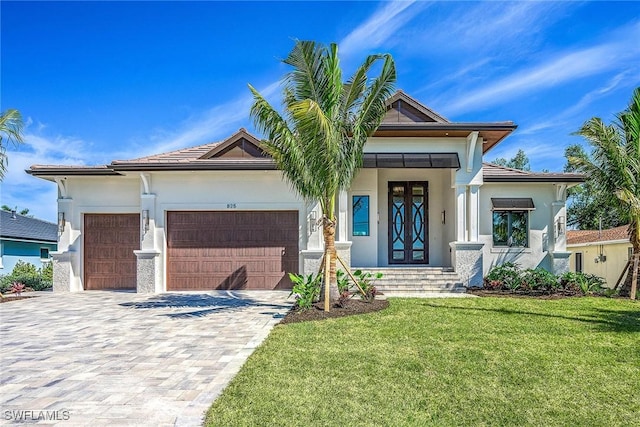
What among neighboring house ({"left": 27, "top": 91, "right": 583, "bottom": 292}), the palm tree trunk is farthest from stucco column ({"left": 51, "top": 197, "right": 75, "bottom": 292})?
the palm tree trunk

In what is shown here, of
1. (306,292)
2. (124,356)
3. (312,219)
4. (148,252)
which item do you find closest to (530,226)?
(312,219)

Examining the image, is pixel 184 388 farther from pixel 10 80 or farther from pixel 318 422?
pixel 10 80

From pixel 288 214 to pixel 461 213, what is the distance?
5.11 m

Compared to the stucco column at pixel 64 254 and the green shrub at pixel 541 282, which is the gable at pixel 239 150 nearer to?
the stucco column at pixel 64 254

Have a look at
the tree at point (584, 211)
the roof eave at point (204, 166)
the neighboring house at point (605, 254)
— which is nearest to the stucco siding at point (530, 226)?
the neighboring house at point (605, 254)

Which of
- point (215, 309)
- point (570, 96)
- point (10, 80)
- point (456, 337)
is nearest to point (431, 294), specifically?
point (456, 337)

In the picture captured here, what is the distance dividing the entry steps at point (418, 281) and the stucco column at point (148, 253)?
633cm

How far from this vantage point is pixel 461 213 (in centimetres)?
1188

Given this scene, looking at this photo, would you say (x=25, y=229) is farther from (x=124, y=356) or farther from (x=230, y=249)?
(x=124, y=356)

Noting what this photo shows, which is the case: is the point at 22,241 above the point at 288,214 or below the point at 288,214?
below

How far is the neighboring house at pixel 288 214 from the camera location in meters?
11.8

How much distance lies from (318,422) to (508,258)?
38.3 feet

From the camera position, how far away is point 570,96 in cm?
1870

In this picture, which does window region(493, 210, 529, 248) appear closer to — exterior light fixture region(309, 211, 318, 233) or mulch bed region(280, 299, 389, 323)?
exterior light fixture region(309, 211, 318, 233)
